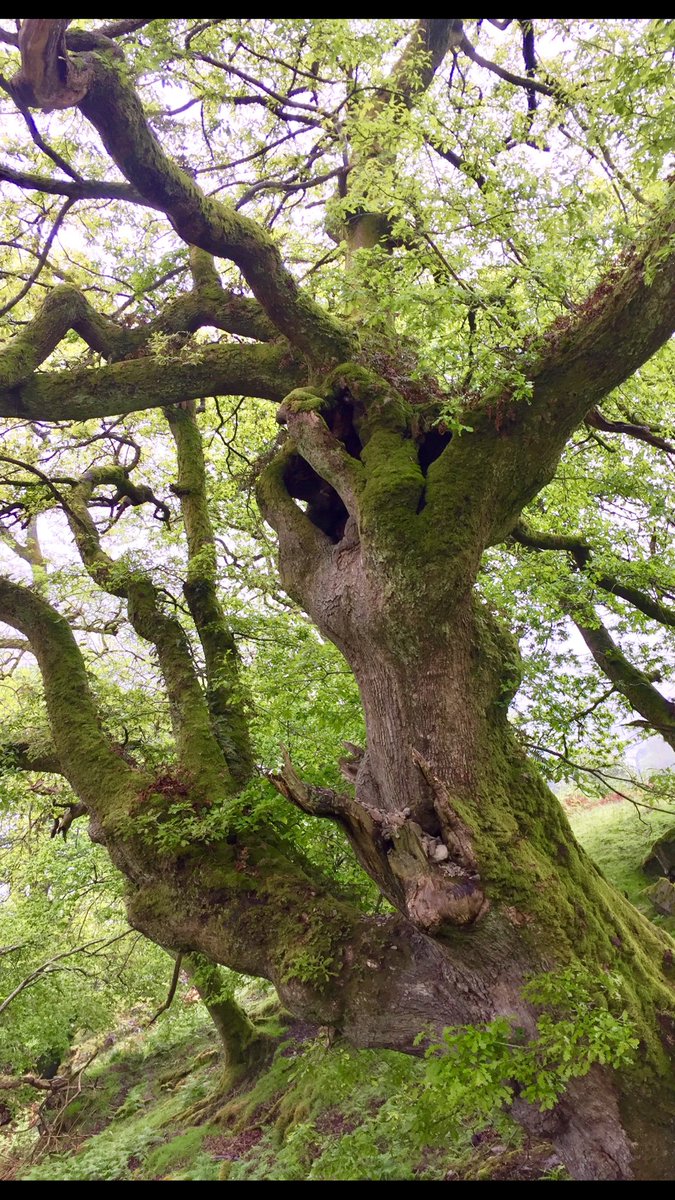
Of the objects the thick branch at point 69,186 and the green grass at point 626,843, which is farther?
the green grass at point 626,843

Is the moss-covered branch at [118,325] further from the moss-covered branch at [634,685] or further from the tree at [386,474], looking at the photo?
the moss-covered branch at [634,685]

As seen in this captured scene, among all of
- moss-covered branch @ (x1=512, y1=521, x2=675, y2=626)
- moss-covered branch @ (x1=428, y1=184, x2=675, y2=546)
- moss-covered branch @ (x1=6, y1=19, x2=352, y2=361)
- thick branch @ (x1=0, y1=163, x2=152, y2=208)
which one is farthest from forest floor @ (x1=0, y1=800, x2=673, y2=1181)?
thick branch @ (x1=0, y1=163, x2=152, y2=208)

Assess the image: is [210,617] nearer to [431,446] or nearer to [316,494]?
[316,494]

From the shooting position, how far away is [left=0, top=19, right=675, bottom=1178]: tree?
3.46 metres

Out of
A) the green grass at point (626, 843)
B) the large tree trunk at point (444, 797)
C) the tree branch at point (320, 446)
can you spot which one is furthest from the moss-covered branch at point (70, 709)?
the green grass at point (626, 843)

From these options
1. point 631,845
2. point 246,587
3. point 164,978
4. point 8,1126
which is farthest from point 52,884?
point 631,845

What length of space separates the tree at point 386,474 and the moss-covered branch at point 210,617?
1.3 inches

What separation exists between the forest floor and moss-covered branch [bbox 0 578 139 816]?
249cm

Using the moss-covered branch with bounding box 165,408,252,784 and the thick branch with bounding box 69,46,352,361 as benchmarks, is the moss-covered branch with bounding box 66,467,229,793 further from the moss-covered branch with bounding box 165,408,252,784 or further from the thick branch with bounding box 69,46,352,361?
the thick branch with bounding box 69,46,352,361

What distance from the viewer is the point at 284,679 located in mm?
6434

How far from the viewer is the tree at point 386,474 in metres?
3.46

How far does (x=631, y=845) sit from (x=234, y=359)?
909 cm

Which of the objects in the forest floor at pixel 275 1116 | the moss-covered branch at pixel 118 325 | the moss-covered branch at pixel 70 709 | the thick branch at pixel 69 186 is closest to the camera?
the forest floor at pixel 275 1116

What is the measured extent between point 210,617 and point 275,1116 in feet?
18.3
